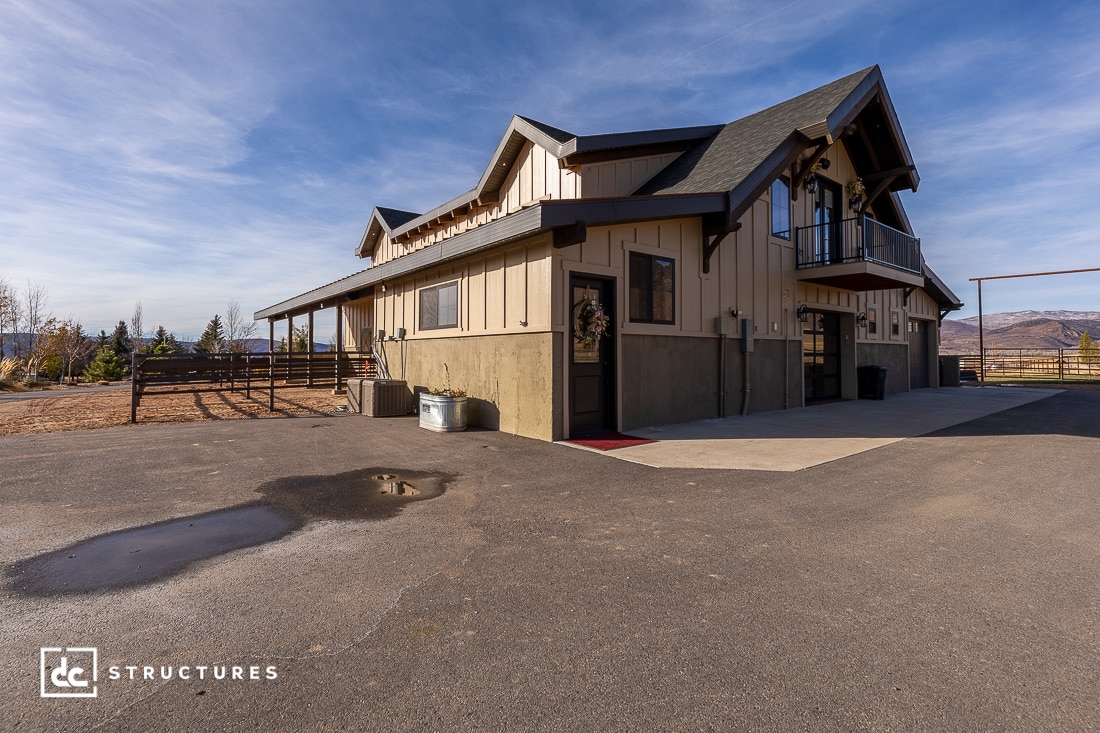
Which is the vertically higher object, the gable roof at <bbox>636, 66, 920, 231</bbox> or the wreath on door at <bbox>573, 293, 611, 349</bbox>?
the gable roof at <bbox>636, 66, 920, 231</bbox>

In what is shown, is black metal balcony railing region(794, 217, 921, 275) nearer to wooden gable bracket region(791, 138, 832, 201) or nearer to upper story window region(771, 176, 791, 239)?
upper story window region(771, 176, 791, 239)

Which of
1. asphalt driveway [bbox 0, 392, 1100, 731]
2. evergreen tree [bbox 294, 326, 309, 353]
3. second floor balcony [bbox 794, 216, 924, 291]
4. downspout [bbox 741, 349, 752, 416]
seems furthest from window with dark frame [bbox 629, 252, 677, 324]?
evergreen tree [bbox 294, 326, 309, 353]

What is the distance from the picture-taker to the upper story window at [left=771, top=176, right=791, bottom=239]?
1198 cm

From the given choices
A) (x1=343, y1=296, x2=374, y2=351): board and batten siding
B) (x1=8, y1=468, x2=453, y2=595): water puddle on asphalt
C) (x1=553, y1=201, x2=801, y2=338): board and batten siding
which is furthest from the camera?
(x1=343, y1=296, x2=374, y2=351): board and batten siding

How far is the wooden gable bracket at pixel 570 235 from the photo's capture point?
7209mm

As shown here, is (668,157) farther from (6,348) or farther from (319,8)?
(6,348)

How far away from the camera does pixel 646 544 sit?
3.66 m

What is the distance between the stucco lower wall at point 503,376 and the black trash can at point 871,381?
11430mm

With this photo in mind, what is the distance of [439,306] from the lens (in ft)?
36.2

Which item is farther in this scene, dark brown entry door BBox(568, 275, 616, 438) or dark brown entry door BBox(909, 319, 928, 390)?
dark brown entry door BBox(909, 319, 928, 390)

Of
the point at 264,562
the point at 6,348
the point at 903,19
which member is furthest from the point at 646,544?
the point at 6,348

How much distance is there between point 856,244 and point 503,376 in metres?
11.9

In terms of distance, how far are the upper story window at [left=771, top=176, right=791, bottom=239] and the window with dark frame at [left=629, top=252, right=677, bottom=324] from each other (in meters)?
4.35

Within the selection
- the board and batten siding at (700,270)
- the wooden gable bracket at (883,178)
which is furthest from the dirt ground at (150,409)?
the wooden gable bracket at (883,178)
